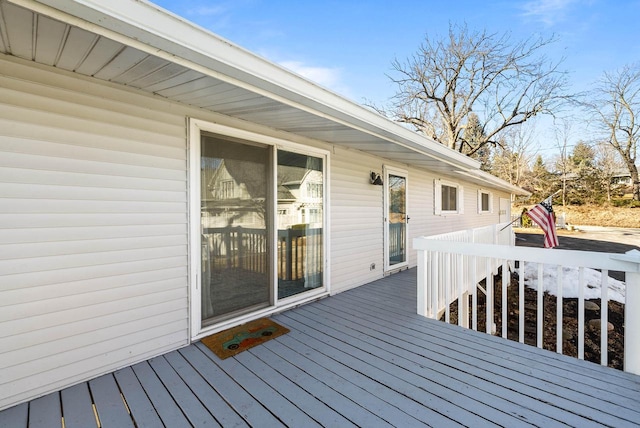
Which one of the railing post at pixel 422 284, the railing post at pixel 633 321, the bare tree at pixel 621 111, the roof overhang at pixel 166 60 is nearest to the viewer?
the roof overhang at pixel 166 60

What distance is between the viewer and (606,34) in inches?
395

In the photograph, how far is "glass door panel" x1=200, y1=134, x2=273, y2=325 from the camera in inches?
109

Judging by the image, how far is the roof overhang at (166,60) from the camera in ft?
4.51

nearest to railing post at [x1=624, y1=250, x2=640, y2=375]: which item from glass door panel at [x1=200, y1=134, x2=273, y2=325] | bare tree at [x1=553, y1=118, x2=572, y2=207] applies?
glass door panel at [x1=200, y1=134, x2=273, y2=325]

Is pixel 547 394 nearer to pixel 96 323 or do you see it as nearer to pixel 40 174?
pixel 96 323

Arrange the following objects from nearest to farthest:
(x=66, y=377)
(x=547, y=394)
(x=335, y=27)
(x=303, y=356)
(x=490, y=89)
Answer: (x=547, y=394)
(x=66, y=377)
(x=303, y=356)
(x=335, y=27)
(x=490, y=89)

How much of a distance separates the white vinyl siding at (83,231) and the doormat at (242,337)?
0.28m

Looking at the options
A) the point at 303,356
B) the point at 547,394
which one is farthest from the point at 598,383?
the point at 303,356

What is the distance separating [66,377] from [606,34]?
15.8 m

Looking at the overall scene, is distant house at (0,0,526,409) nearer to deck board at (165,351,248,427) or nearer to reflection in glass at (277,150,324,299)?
reflection in glass at (277,150,324,299)

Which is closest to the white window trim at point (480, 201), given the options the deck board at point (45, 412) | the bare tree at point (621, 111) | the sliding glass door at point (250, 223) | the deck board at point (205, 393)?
the sliding glass door at point (250, 223)

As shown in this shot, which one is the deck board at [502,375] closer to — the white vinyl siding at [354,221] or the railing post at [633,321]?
the railing post at [633,321]

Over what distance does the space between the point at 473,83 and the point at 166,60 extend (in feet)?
52.5

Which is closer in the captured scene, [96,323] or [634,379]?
[634,379]
